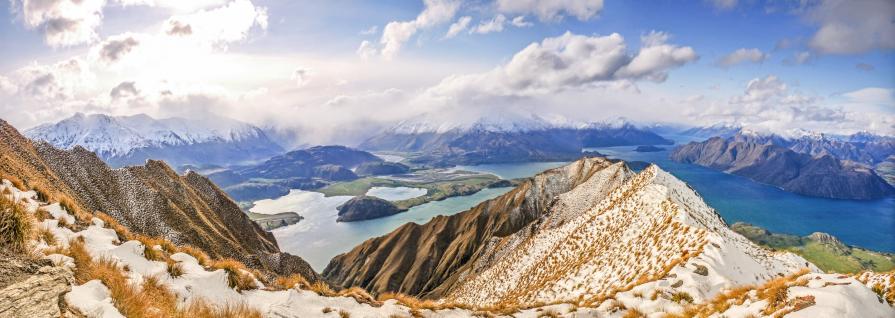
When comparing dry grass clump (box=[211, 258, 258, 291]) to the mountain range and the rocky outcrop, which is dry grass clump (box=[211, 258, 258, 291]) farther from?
the rocky outcrop

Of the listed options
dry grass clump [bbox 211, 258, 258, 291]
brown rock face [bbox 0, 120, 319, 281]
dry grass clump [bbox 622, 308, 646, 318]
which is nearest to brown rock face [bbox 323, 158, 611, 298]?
brown rock face [bbox 0, 120, 319, 281]

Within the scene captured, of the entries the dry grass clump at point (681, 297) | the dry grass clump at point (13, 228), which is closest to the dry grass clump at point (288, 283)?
the dry grass clump at point (13, 228)

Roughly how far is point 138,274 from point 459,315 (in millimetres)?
10340

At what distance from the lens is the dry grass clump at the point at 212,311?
8.85m

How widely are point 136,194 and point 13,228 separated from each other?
1845 inches

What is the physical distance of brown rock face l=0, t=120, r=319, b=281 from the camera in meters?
36.8

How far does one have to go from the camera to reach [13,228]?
28.0ft

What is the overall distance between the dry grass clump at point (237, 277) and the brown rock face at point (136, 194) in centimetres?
2748

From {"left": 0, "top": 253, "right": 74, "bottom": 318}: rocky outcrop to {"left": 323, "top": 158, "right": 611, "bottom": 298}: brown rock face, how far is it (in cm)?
8506

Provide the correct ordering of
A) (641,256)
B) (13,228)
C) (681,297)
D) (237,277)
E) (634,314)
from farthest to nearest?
1. (641,256)
2. (681,297)
3. (634,314)
4. (237,277)
5. (13,228)

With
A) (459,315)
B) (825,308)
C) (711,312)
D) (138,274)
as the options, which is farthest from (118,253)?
(825,308)

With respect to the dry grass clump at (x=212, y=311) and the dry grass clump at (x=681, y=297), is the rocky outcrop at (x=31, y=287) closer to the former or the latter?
the dry grass clump at (x=212, y=311)

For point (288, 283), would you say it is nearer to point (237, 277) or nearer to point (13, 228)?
point (237, 277)

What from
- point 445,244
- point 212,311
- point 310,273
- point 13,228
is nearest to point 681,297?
point 212,311
